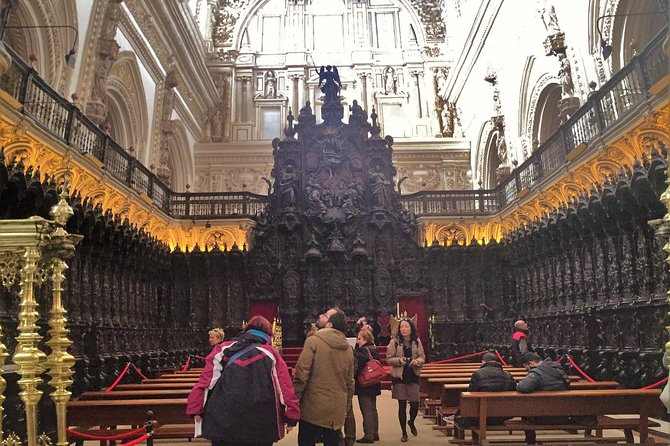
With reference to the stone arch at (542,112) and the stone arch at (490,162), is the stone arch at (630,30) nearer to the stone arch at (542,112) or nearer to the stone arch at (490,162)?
the stone arch at (542,112)

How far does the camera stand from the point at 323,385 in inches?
183

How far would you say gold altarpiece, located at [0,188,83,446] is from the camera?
403 cm

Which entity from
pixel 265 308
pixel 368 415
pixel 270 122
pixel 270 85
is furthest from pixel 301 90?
pixel 368 415

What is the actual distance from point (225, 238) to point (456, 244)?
771cm

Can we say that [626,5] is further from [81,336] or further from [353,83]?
[353,83]

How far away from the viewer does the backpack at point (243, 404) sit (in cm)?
375

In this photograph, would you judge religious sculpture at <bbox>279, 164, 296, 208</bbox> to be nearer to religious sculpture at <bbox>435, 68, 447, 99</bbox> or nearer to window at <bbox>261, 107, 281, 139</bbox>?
window at <bbox>261, 107, 281, 139</bbox>

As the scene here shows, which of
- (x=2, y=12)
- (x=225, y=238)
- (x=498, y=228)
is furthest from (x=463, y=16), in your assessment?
(x=2, y=12)

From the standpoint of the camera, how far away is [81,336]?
1093 cm

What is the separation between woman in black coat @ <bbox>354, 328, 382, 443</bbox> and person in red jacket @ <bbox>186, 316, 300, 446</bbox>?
2524 millimetres

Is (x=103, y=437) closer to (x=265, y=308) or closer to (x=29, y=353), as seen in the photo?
(x=29, y=353)

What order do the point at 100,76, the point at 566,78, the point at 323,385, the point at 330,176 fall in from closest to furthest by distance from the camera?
the point at 323,385 → the point at 100,76 → the point at 566,78 → the point at 330,176

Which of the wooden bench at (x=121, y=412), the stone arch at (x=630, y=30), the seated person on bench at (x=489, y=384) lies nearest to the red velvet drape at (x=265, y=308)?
the stone arch at (x=630, y=30)

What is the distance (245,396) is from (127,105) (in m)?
15.4
